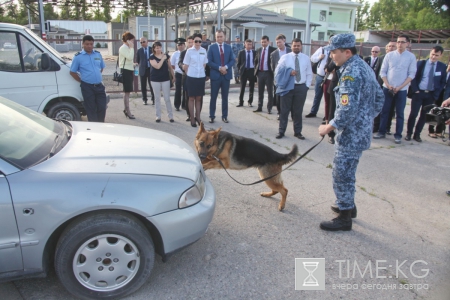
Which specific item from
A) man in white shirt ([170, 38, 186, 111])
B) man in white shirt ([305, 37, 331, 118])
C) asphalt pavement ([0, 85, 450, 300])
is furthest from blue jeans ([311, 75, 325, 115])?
man in white shirt ([170, 38, 186, 111])

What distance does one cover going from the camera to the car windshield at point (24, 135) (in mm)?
2494

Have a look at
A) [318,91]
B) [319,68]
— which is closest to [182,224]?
[319,68]

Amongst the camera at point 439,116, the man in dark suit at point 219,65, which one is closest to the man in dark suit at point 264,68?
the man in dark suit at point 219,65

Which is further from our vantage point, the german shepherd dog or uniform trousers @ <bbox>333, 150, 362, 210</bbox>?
the german shepherd dog

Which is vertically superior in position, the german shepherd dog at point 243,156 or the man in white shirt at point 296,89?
the man in white shirt at point 296,89

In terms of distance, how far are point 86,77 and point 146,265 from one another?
4935mm

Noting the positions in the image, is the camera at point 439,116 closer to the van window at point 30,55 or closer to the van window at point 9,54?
the van window at point 30,55

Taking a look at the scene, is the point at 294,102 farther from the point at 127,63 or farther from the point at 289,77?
the point at 127,63

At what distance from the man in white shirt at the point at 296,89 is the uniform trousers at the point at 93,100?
368 centimetres

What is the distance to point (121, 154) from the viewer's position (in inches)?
112

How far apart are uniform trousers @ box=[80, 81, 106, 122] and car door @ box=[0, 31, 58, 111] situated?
0.57 meters

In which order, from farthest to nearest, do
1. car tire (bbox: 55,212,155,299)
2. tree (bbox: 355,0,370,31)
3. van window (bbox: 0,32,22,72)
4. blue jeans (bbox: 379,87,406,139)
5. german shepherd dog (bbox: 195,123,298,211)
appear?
tree (bbox: 355,0,370,31) < blue jeans (bbox: 379,87,406,139) < van window (bbox: 0,32,22,72) < german shepherd dog (bbox: 195,123,298,211) < car tire (bbox: 55,212,155,299)

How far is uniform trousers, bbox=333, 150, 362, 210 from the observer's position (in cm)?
364

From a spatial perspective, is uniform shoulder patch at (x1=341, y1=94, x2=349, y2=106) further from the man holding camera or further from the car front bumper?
the man holding camera
